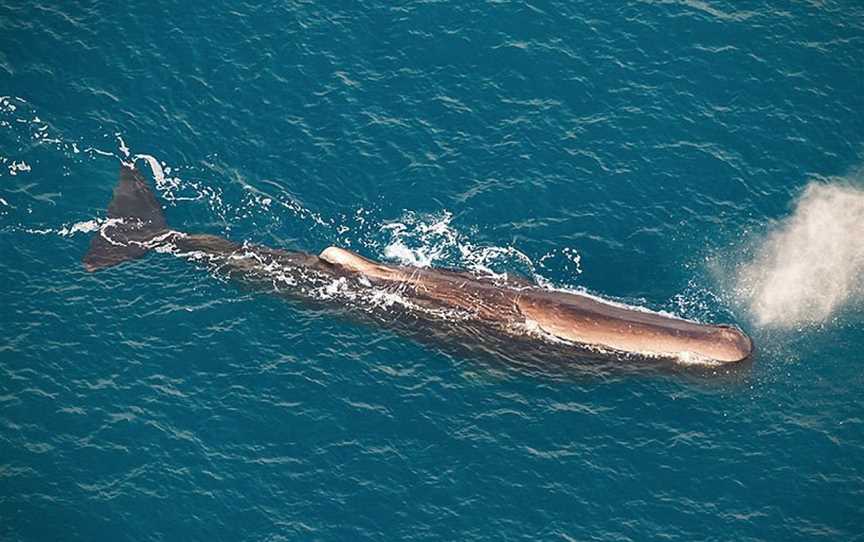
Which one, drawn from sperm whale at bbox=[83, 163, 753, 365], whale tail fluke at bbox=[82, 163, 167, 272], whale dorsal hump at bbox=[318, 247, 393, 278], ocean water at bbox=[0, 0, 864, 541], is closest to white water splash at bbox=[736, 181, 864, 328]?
ocean water at bbox=[0, 0, 864, 541]

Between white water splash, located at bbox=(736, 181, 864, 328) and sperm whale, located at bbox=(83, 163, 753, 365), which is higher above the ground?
white water splash, located at bbox=(736, 181, 864, 328)

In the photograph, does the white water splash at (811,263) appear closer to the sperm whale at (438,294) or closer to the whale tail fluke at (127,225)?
the sperm whale at (438,294)

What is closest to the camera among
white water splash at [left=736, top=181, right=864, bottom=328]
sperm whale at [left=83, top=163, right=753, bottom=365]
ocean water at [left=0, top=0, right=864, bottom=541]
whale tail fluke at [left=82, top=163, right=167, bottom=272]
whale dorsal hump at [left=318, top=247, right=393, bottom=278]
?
ocean water at [left=0, top=0, right=864, bottom=541]

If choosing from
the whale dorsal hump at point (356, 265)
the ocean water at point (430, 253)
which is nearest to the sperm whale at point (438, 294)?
the whale dorsal hump at point (356, 265)

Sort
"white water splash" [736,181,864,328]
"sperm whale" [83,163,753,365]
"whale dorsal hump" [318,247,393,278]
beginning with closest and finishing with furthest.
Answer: "sperm whale" [83,163,753,365]
"whale dorsal hump" [318,247,393,278]
"white water splash" [736,181,864,328]

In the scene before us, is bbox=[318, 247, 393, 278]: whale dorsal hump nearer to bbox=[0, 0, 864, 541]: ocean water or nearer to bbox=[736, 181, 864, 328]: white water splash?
bbox=[0, 0, 864, 541]: ocean water

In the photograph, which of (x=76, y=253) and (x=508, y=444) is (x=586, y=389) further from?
(x=76, y=253)
